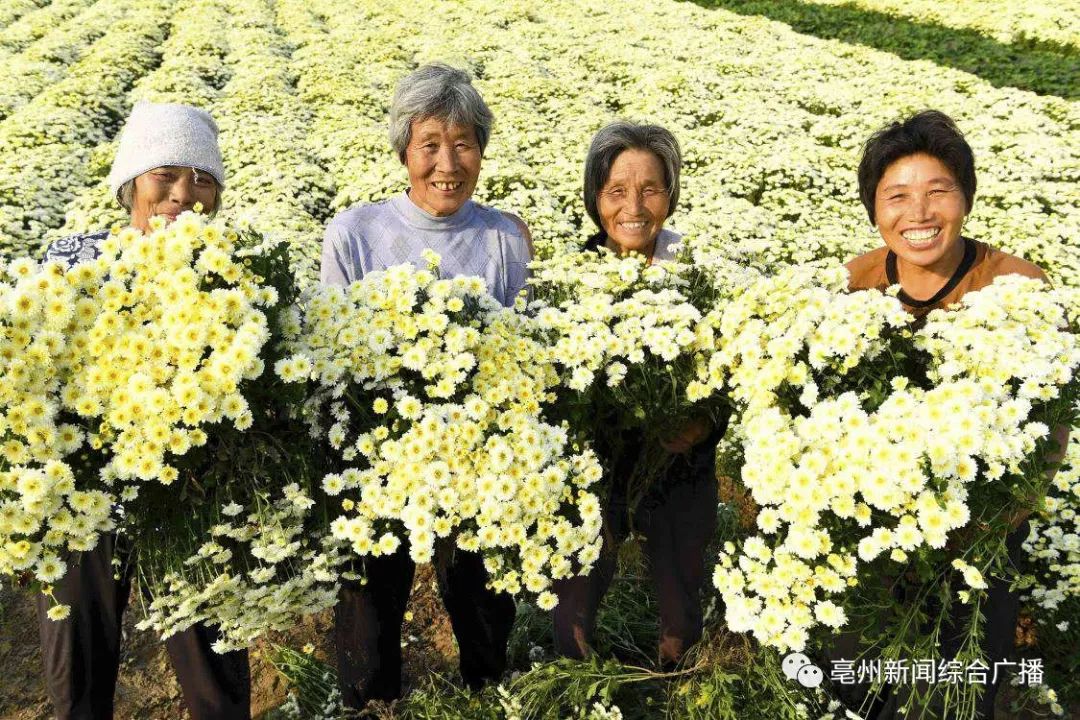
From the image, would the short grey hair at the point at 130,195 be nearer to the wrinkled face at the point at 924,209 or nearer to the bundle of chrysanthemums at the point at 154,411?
the bundle of chrysanthemums at the point at 154,411

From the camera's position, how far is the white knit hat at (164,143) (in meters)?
2.81

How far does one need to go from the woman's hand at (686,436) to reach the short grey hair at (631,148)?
3.60ft

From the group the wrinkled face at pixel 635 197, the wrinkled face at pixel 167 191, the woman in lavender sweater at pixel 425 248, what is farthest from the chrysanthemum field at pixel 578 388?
the wrinkled face at pixel 167 191

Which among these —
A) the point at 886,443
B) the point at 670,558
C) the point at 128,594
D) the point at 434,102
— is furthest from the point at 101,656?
the point at 886,443

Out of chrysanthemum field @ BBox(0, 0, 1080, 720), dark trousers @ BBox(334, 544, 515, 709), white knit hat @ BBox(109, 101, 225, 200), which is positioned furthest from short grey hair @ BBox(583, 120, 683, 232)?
dark trousers @ BBox(334, 544, 515, 709)

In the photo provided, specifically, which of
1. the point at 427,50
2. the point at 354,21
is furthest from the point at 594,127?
the point at 354,21

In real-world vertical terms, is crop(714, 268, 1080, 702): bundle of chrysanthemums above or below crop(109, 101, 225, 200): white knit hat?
below

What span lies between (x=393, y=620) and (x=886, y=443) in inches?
87.2

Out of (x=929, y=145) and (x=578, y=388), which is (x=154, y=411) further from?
(x=929, y=145)

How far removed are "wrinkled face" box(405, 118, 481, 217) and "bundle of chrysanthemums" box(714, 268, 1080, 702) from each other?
1494 millimetres

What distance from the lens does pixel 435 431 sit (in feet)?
6.29

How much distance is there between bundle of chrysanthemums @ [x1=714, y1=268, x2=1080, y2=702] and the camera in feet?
5.57

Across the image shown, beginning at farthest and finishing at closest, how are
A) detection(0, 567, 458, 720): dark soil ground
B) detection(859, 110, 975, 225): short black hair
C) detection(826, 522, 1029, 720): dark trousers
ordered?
1. detection(0, 567, 458, 720): dark soil ground
2. detection(859, 110, 975, 225): short black hair
3. detection(826, 522, 1029, 720): dark trousers

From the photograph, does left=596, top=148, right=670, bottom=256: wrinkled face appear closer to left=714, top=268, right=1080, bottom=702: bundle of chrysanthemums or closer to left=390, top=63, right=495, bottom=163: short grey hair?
left=390, top=63, right=495, bottom=163: short grey hair
